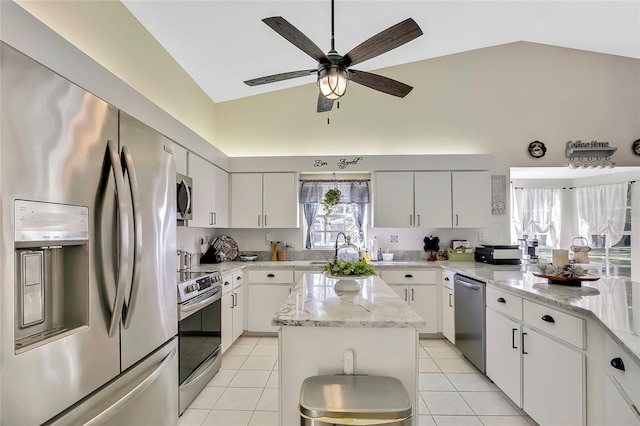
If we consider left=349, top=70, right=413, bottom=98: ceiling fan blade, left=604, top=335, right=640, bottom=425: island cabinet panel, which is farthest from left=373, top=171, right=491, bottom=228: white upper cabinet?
left=604, top=335, right=640, bottom=425: island cabinet panel

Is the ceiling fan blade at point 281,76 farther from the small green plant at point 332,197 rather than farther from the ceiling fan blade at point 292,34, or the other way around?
A: the small green plant at point 332,197

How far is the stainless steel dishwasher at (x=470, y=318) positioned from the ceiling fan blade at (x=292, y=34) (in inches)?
96.7

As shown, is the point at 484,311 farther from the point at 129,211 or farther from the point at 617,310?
the point at 129,211

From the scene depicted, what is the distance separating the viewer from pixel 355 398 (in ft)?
4.58

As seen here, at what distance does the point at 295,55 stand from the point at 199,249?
266 centimetres

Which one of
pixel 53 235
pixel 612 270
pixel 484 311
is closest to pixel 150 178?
pixel 53 235

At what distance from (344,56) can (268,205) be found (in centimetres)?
271

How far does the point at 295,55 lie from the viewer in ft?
12.4

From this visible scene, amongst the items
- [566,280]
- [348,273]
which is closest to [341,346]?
[348,273]

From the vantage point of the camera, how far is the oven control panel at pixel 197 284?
2.36m

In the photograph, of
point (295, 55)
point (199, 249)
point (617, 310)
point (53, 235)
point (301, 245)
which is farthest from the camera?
point (301, 245)

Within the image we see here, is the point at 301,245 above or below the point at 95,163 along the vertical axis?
below

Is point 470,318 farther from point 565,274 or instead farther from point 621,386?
point 621,386

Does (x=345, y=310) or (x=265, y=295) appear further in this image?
(x=265, y=295)
